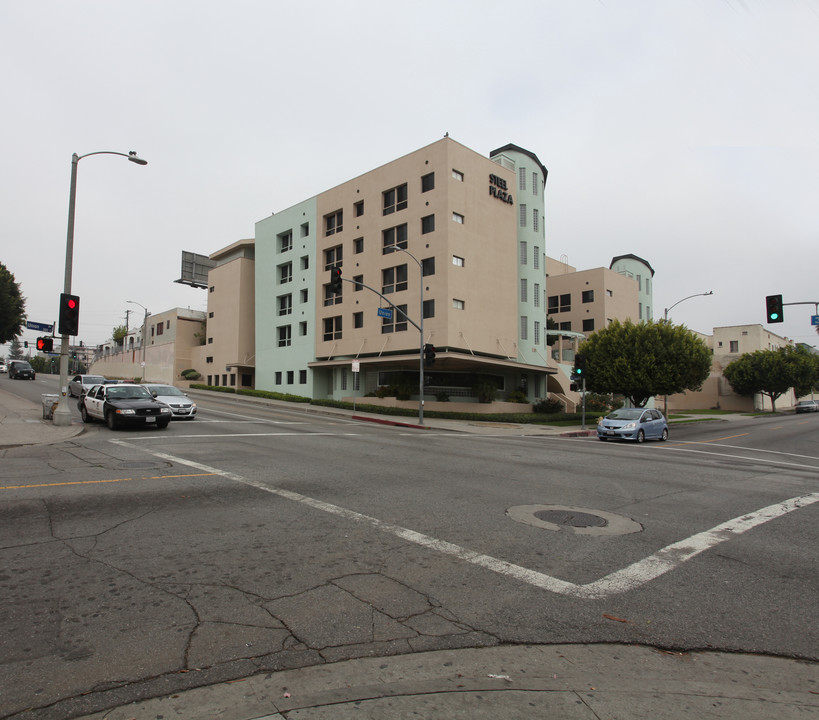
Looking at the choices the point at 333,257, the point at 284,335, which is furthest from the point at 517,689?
the point at 284,335

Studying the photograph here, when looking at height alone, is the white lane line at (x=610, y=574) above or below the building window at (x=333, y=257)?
below

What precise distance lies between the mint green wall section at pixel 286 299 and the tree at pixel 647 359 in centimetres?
2178

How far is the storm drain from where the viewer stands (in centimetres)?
673

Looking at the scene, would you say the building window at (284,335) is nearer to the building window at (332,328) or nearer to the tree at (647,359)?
the building window at (332,328)

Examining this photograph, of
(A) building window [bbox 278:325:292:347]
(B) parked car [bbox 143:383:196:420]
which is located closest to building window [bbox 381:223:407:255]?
(A) building window [bbox 278:325:292:347]

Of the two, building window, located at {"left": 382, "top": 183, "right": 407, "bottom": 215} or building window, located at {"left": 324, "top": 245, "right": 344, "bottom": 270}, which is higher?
building window, located at {"left": 382, "top": 183, "right": 407, "bottom": 215}

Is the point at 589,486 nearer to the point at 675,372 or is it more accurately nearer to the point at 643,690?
the point at 643,690

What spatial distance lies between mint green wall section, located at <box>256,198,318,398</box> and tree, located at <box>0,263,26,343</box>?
1890 centimetres

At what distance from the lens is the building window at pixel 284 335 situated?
45.6m

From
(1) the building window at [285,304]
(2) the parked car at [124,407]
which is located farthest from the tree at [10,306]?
(2) the parked car at [124,407]

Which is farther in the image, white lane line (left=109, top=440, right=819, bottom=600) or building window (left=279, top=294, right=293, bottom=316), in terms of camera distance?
building window (left=279, top=294, right=293, bottom=316)

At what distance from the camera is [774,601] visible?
15.0ft

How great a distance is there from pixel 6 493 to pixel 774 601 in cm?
966

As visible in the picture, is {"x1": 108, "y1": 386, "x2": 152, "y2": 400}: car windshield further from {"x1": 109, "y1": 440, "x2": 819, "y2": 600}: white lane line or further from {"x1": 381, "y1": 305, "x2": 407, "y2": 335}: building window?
{"x1": 381, "y1": 305, "x2": 407, "y2": 335}: building window
